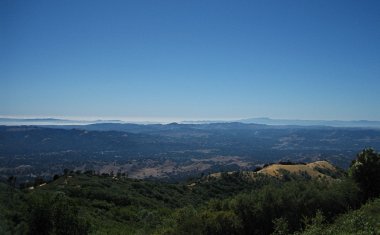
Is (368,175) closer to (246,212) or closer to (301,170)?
(246,212)

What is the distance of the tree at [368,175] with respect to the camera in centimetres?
4972

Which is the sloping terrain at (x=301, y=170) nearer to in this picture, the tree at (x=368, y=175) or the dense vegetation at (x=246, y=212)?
the tree at (x=368, y=175)

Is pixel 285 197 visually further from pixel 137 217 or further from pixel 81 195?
pixel 81 195

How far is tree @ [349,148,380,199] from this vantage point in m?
49.7

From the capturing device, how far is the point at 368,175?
50219 millimetres

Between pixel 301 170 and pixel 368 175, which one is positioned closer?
pixel 368 175

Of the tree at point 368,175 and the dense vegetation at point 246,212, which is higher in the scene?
the tree at point 368,175

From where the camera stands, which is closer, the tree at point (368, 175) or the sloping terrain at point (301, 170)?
the tree at point (368, 175)

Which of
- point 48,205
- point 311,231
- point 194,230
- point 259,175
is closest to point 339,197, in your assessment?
point 194,230

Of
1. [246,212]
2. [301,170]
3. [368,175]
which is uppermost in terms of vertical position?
[368,175]

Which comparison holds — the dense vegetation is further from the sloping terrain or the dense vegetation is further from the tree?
the sloping terrain

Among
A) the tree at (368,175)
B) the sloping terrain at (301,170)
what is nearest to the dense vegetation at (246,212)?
the tree at (368,175)

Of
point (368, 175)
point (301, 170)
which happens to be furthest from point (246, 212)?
point (301, 170)

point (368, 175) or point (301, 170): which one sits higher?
point (368, 175)
